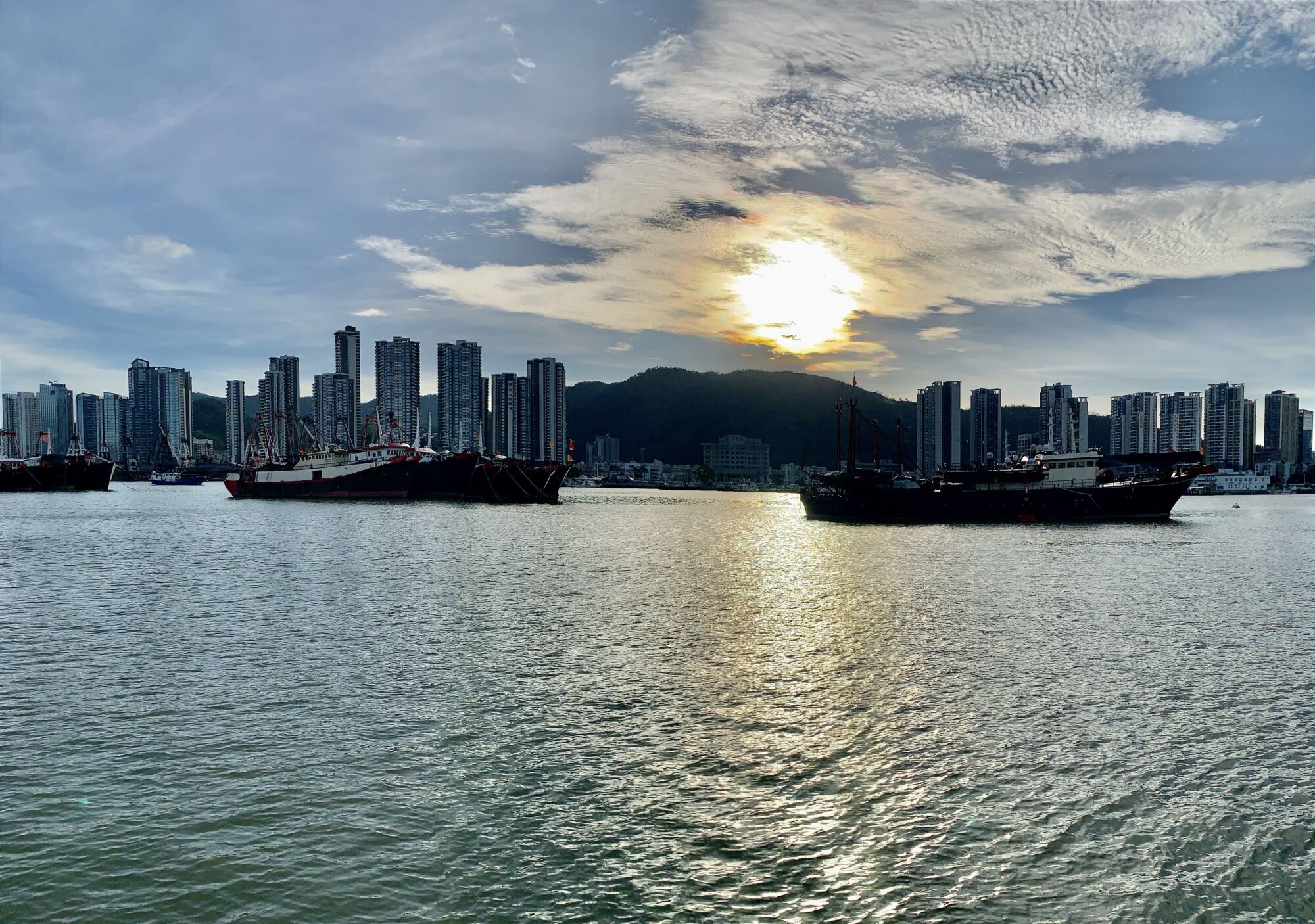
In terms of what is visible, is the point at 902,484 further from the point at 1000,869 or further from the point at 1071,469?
the point at 1000,869

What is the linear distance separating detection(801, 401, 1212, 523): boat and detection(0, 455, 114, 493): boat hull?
176768mm

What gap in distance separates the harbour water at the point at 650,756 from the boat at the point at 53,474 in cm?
17943

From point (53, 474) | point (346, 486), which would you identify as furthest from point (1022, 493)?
point (53, 474)

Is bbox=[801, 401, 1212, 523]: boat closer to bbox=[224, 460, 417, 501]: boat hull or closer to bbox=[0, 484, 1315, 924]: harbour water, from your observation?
bbox=[0, 484, 1315, 924]: harbour water

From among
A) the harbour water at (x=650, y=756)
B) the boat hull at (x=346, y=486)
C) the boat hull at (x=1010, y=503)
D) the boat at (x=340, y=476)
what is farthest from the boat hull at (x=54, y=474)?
the harbour water at (x=650, y=756)

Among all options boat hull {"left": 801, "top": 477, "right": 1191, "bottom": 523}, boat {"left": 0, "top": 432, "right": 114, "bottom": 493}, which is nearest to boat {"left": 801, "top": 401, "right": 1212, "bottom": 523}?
boat hull {"left": 801, "top": 477, "right": 1191, "bottom": 523}

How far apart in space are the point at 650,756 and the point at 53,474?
21674 cm

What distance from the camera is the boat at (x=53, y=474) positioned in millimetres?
179500

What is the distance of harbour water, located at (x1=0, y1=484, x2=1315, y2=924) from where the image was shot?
35.0 ft

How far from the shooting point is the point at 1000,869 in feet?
36.7

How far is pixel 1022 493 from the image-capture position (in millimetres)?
97562

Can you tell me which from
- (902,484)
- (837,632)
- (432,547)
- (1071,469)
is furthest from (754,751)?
(1071,469)

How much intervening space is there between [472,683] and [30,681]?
1165cm

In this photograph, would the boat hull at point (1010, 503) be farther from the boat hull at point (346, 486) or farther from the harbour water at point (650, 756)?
the boat hull at point (346, 486)
